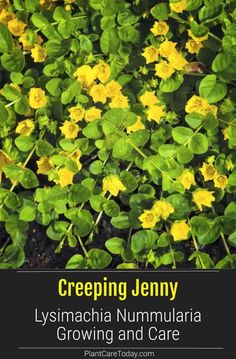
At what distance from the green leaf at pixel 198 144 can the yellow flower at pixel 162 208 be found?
20 cm

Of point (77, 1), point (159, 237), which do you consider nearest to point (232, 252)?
point (159, 237)

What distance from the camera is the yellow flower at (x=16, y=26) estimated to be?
2.38m

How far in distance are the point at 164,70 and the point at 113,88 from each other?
0.57ft

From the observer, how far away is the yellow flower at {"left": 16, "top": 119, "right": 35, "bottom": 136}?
7.72 feet

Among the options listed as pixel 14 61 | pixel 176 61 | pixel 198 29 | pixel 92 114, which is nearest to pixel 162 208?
pixel 92 114

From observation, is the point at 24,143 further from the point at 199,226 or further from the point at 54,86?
the point at 199,226

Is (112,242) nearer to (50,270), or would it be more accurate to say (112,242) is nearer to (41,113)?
(50,270)

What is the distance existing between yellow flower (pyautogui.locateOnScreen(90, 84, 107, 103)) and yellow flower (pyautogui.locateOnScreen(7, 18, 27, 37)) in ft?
1.09

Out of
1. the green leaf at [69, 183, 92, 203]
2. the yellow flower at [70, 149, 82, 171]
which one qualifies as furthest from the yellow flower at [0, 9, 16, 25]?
the green leaf at [69, 183, 92, 203]

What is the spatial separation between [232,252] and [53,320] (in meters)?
0.66

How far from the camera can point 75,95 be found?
232 cm

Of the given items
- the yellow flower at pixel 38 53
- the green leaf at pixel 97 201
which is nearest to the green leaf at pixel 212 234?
the green leaf at pixel 97 201

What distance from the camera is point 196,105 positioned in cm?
230

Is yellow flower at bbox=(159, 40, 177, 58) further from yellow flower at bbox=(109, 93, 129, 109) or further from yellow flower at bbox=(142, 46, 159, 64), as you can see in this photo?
yellow flower at bbox=(109, 93, 129, 109)
